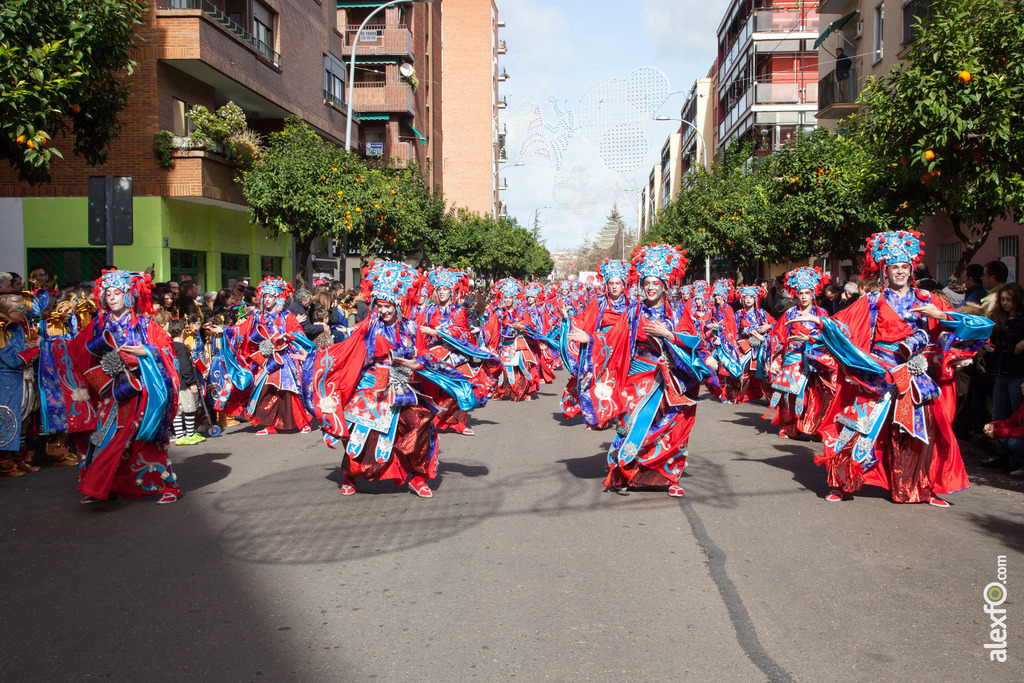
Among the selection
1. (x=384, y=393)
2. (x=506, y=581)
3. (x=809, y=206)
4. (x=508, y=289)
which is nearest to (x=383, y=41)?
(x=809, y=206)

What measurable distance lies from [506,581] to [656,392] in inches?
105

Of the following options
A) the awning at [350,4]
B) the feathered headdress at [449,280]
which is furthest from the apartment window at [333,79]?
the feathered headdress at [449,280]

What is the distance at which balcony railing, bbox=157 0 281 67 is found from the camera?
804 inches

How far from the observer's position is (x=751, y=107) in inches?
1736

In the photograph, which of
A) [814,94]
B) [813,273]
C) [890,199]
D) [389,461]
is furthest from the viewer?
[814,94]

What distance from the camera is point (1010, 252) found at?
58.9 feet

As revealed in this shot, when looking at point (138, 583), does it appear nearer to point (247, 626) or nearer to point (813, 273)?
point (247, 626)

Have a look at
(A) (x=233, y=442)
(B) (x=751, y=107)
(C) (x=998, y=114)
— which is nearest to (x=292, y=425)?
(A) (x=233, y=442)

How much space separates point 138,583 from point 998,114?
816 cm

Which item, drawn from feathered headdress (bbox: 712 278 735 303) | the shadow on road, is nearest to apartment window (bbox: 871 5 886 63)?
feathered headdress (bbox: 712 278 735 303)

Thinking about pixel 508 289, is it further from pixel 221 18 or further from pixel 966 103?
pixel 221 18

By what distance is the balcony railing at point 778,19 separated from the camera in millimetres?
42875

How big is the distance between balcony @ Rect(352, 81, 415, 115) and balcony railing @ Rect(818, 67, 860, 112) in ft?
69.6

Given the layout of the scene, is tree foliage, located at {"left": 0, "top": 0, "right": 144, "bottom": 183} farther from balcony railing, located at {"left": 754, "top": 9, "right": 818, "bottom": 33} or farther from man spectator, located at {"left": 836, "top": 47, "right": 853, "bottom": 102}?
balcony railing, located at {"left": 754, "top": 9, "right": 818, "bottom": 33}
